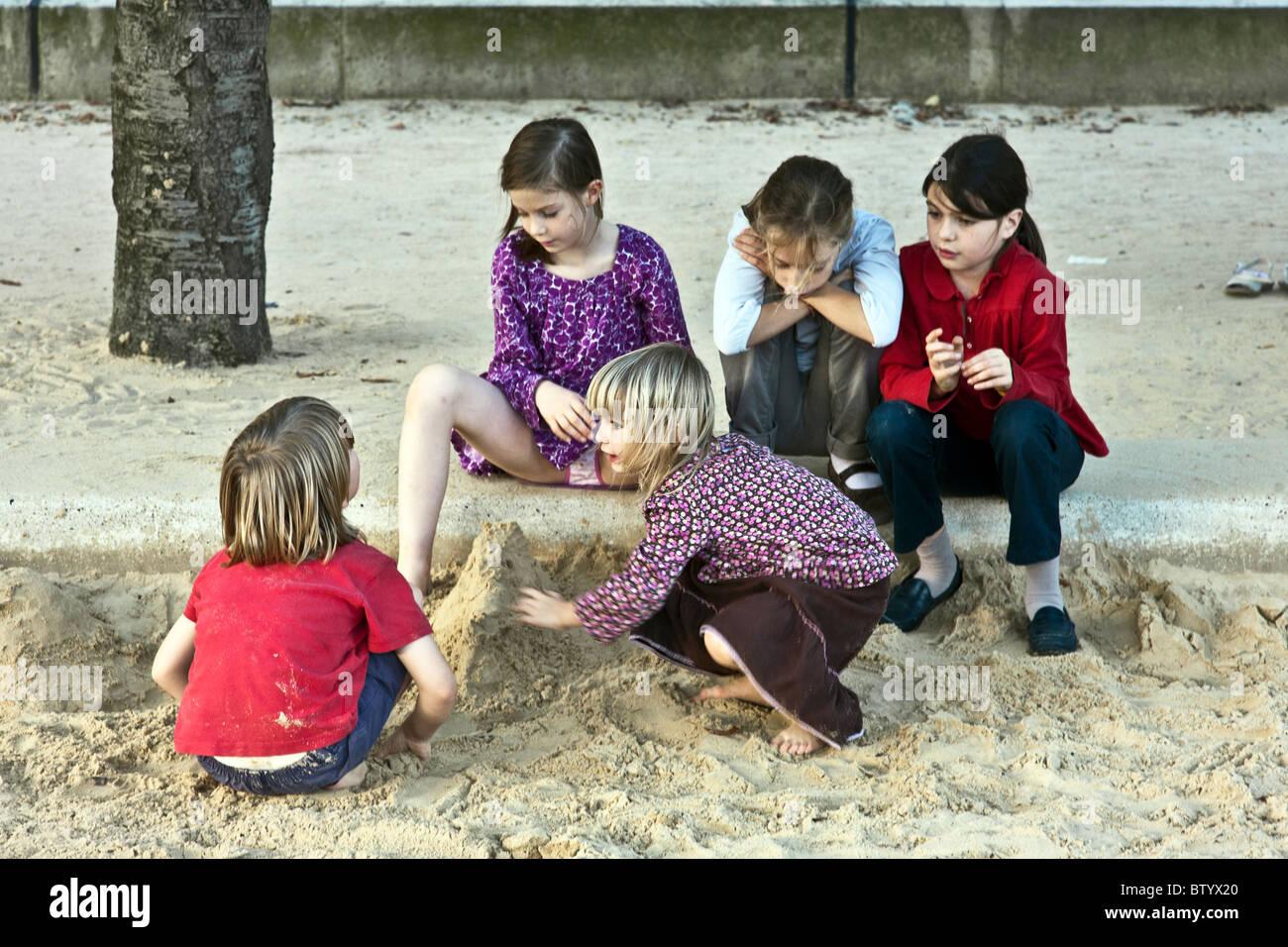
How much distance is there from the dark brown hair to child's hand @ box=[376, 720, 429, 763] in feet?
6.07

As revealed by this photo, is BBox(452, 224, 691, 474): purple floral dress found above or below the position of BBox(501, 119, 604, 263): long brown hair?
below

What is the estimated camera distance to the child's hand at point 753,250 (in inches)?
136

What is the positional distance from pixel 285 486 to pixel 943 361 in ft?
5.32

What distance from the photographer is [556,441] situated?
3586 millimetres

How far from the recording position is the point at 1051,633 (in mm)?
3365

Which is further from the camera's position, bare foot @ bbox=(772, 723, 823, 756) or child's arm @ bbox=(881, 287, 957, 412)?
child's arm @ bbox=(881, 287, 957, 412)

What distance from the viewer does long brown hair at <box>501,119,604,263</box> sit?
10.9ft

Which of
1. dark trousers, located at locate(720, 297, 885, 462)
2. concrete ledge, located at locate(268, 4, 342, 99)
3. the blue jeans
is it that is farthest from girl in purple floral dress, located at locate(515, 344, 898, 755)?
concrete ledge, located at locate(268, 4, 342, 99)

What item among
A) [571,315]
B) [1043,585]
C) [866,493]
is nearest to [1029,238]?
[866,493]

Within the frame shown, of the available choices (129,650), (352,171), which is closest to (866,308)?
(129,650)

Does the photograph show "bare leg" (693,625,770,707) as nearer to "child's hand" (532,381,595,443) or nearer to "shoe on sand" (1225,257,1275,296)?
"child's hand" (532,381,595,443)

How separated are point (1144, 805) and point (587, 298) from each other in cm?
184

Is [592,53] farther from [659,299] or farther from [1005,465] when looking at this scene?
[1005,465]
